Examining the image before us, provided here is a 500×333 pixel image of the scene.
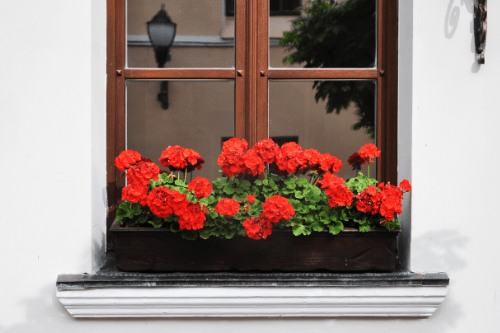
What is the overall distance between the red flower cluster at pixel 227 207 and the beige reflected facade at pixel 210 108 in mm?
419

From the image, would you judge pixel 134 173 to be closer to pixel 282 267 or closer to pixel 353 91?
pixel 282 267

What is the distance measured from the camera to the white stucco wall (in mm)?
1770

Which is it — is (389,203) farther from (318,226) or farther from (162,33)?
(162,33)

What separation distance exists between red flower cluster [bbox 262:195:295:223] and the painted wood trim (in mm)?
324

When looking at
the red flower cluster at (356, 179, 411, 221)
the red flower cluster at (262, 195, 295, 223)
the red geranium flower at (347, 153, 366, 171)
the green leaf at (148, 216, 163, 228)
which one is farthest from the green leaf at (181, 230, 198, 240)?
the red geranium flower at (347, 153, 366, 171)

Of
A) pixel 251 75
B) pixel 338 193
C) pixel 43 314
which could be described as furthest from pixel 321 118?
pixel 43 314

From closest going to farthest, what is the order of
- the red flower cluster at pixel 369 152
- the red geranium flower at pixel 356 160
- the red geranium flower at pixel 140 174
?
the red geranium flower at pixel 140 174, the red flower cluster at pixel 369 152, the red geranium flower at pixel 356 160

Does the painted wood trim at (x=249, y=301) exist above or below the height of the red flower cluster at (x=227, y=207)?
below

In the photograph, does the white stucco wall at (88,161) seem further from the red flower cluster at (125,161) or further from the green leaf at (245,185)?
the green leaf at (245,185)

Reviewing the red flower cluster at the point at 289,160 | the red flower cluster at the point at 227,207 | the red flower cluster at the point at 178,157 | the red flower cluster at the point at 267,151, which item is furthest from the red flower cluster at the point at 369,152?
the red flower cluster at the point at 178,157

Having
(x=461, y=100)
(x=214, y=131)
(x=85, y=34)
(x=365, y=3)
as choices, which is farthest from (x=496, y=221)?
(x=85, y=34)

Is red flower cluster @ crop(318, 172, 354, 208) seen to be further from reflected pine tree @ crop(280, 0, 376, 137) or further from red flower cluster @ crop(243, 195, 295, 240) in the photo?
reflected pine tree @ crop(280, 0, 376, 137)

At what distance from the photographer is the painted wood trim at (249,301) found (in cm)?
172

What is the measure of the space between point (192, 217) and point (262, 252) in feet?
1.13
